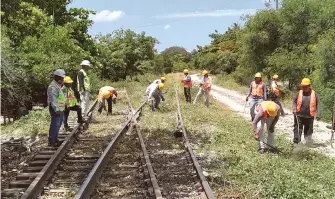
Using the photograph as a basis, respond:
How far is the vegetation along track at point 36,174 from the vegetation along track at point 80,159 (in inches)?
4.9

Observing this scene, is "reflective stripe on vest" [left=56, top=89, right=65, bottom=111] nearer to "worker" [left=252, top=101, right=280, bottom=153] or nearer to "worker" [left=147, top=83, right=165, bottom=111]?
"worker" [left=252, top=101, right=280, bottom=153]

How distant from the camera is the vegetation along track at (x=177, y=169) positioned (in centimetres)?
689

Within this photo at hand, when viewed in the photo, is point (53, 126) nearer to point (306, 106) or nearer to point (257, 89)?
point (257, 89)

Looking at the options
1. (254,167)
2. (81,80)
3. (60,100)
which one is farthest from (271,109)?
(81,80)

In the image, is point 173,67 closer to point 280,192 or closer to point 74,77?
point 74,77

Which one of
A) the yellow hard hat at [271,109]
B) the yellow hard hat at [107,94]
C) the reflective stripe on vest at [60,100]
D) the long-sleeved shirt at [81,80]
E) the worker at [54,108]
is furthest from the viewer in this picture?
the yellow hard hat at [107,94]

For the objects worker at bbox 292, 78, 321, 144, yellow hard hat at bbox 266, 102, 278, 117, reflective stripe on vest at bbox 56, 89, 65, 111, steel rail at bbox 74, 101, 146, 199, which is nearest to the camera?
steel rail at bbox 74, 101, 146, 199

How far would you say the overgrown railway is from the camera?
6840mm

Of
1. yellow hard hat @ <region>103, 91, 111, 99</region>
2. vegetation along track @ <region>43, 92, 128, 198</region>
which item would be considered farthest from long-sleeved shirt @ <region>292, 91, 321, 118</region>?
yellow hard hat @ <region>103, 91, 111, 99</region>

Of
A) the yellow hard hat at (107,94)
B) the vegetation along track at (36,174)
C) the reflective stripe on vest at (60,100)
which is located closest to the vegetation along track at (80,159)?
the vegetation along track at (36,174)

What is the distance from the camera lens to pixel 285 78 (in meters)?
30.7

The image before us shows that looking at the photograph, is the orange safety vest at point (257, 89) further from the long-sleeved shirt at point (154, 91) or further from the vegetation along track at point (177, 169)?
the long-sleeved shirt at point (154, 91)

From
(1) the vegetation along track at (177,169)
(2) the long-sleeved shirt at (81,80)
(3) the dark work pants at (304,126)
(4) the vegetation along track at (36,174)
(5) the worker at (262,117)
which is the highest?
(2) the long-sleeved shirt at (81,80)

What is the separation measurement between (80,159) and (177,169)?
2139mm
